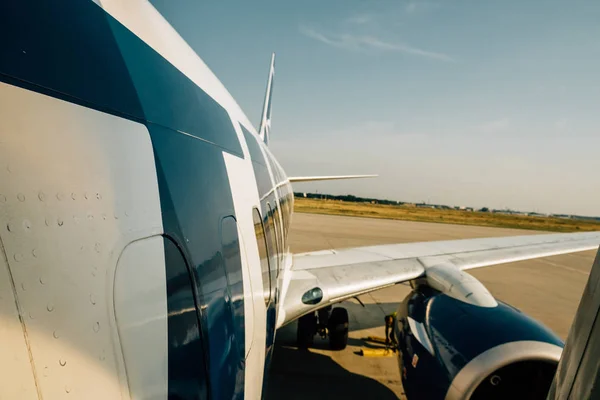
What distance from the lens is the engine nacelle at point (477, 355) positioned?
3.27 metres

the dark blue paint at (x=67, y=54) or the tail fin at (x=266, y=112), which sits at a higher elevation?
the tail fin at (x=266, y=112)

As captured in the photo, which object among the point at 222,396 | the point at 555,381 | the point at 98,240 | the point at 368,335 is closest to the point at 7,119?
the point at 98,240

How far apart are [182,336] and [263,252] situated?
1618 mm

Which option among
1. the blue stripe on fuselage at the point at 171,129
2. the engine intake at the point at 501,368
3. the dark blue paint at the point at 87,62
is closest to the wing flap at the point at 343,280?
the engine intake at the point at 501,368

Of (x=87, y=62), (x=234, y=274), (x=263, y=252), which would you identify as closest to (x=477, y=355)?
(x=263, y=252)

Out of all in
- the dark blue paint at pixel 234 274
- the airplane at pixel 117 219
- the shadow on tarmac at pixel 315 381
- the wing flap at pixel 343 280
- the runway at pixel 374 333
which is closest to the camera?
the airplane at pixel 117 219

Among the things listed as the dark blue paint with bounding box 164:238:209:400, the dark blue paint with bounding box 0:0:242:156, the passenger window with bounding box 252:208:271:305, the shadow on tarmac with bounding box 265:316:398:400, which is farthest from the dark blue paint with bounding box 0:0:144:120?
the shadow on tarmac with bounding box 265:316:398:400

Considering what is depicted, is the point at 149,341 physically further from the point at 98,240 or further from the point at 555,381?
the point at 555,381

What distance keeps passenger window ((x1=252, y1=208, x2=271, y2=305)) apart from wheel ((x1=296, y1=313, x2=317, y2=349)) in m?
3.80

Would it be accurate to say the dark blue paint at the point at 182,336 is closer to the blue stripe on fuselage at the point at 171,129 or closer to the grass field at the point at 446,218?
the blue stripe on fuselage at the point at 171,129

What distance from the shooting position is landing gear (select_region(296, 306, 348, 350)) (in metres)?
6.53

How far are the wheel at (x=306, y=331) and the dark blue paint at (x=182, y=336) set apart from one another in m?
5.26

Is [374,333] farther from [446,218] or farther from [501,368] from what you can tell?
[446,218]

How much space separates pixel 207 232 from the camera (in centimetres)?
170
